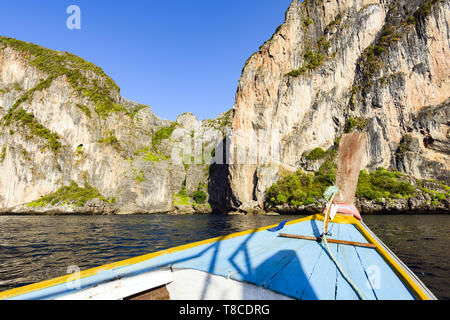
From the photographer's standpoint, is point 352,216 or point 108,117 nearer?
point 352,216

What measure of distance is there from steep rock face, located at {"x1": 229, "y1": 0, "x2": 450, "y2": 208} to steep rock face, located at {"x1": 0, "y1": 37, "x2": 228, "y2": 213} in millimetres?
24284

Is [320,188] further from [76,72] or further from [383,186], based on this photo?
[76,72]

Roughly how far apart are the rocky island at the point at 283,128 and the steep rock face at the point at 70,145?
295 millimetres

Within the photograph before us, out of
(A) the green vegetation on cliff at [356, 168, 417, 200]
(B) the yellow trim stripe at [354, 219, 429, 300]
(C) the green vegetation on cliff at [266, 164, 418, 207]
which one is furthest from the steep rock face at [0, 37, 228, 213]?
(B) the yellow trim stripe at [354, 219, 429, 300]

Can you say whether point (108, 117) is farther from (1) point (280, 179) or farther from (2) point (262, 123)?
(1) point (280, 179)

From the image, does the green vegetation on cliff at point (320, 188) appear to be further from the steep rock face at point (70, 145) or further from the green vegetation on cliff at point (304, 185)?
the steep rock face at point (70, 145)

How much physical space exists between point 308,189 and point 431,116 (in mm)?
27733

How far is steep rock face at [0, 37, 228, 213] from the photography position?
51.4 metres

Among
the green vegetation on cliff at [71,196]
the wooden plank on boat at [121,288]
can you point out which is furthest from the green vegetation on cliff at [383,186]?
the green vegetation on cliff at [71,196]

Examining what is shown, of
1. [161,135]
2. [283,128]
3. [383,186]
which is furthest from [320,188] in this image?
[161,135]

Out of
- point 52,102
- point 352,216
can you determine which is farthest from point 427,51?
point 52,102

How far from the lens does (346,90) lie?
4956 centimetres

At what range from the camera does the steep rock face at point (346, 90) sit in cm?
4159

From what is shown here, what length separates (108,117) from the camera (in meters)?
62.2
